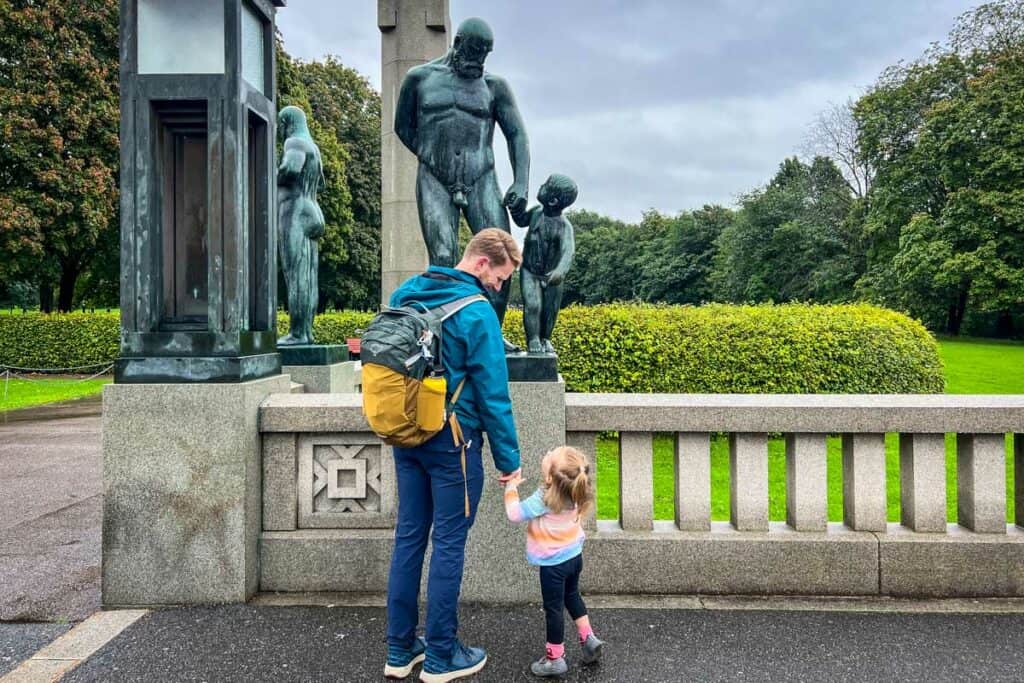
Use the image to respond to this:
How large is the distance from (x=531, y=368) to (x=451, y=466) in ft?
4.12

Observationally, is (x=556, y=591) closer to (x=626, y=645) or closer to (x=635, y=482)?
(x=626, y=645)

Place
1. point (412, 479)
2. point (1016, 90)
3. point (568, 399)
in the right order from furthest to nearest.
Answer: point (1016, 90), point (568, 399), point (412, 479)

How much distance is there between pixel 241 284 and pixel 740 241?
5643 cm

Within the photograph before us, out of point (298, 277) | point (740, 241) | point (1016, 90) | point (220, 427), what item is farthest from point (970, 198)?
point (220, 427)

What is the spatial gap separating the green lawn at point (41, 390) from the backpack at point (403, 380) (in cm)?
1358

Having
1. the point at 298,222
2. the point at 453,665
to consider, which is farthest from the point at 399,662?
the point at 298,222

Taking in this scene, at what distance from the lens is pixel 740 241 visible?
57.0 m

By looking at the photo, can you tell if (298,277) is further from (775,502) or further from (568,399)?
(775,502)

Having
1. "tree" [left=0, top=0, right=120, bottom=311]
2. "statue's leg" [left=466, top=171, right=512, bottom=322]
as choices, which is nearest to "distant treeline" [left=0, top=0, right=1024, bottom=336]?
"tree" [left=0, top=0, right=120, bottom=311]

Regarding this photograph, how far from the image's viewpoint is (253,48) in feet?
15.7

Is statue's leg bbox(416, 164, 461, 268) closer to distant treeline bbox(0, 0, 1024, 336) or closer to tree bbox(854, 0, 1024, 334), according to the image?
distant treeline bbox(0, 0, 1024, 336)

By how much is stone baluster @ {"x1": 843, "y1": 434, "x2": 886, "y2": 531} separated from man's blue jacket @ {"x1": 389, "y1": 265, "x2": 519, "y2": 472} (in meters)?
2.27

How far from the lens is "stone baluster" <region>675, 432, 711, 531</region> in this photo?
4.30m

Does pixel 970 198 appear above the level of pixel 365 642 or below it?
above
